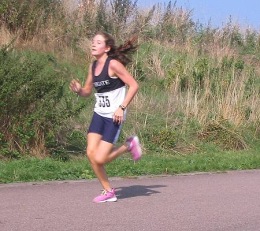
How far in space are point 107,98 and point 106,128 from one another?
372 millimetres

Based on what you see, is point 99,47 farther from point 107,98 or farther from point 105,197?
point 105,197

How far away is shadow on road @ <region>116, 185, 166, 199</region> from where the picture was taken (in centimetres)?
1067

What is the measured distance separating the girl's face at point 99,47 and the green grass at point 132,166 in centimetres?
264

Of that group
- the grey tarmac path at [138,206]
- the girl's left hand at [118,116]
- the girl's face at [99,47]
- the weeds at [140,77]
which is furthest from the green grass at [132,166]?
the girl's face at [99,47]

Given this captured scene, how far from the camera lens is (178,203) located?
400 inches

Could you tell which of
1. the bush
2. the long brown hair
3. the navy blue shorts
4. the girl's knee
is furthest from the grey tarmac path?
the bush

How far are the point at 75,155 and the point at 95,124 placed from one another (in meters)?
4.89

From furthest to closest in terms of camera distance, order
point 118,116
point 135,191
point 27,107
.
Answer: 1. point 27,107
2. point 135,191
3. point 118,116

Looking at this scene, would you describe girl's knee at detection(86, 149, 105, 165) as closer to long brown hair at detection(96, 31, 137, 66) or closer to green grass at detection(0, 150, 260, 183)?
long brown hair at detection(96, 31, 137, 66)

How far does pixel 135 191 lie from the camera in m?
11.1

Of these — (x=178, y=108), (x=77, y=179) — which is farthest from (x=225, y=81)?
(x=77, y=179)

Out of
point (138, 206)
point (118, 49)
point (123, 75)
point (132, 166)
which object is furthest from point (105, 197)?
point (132, 166)

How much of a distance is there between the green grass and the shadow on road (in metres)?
0.96

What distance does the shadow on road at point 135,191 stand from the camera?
10672mm
